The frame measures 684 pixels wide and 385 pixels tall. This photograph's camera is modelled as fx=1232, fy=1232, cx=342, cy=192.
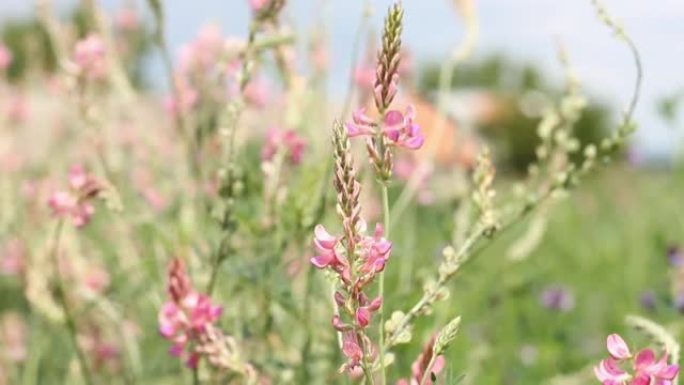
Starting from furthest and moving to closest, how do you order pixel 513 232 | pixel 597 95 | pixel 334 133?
pixel 597 95 < pixel 513 232 < pixel 334 133

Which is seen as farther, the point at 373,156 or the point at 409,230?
the point at 409,230

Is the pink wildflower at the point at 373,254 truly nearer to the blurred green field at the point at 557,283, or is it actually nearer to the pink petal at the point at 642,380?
the blurred green field at the point at 557,283

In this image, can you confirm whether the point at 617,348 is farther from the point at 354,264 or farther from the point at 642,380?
the point at 354,264

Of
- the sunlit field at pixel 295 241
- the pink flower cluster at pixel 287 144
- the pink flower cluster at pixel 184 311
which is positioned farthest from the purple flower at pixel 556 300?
the pink flower cluster at pixel 184 311

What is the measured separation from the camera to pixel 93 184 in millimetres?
1673

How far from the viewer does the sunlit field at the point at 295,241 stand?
1.04m

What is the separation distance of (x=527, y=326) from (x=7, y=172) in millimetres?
1462

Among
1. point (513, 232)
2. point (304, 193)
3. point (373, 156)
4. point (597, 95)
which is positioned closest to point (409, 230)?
point (304, 193)

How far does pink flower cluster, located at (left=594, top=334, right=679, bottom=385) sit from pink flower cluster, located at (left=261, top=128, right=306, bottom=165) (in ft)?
3.02

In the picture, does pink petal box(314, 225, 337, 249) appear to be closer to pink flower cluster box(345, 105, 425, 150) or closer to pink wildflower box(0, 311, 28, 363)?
pink flower cluster box(345, 105, 425, 150)

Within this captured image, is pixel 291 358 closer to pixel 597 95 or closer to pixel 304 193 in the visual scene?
pixel 304 193

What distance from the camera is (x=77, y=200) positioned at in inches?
65.2

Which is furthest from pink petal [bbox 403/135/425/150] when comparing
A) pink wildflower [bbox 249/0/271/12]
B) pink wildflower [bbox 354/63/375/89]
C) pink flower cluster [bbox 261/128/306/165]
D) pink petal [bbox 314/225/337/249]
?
pink wildflower [bbox 354/63/375/89]

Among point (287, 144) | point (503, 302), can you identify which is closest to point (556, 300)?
point (503, 302)
